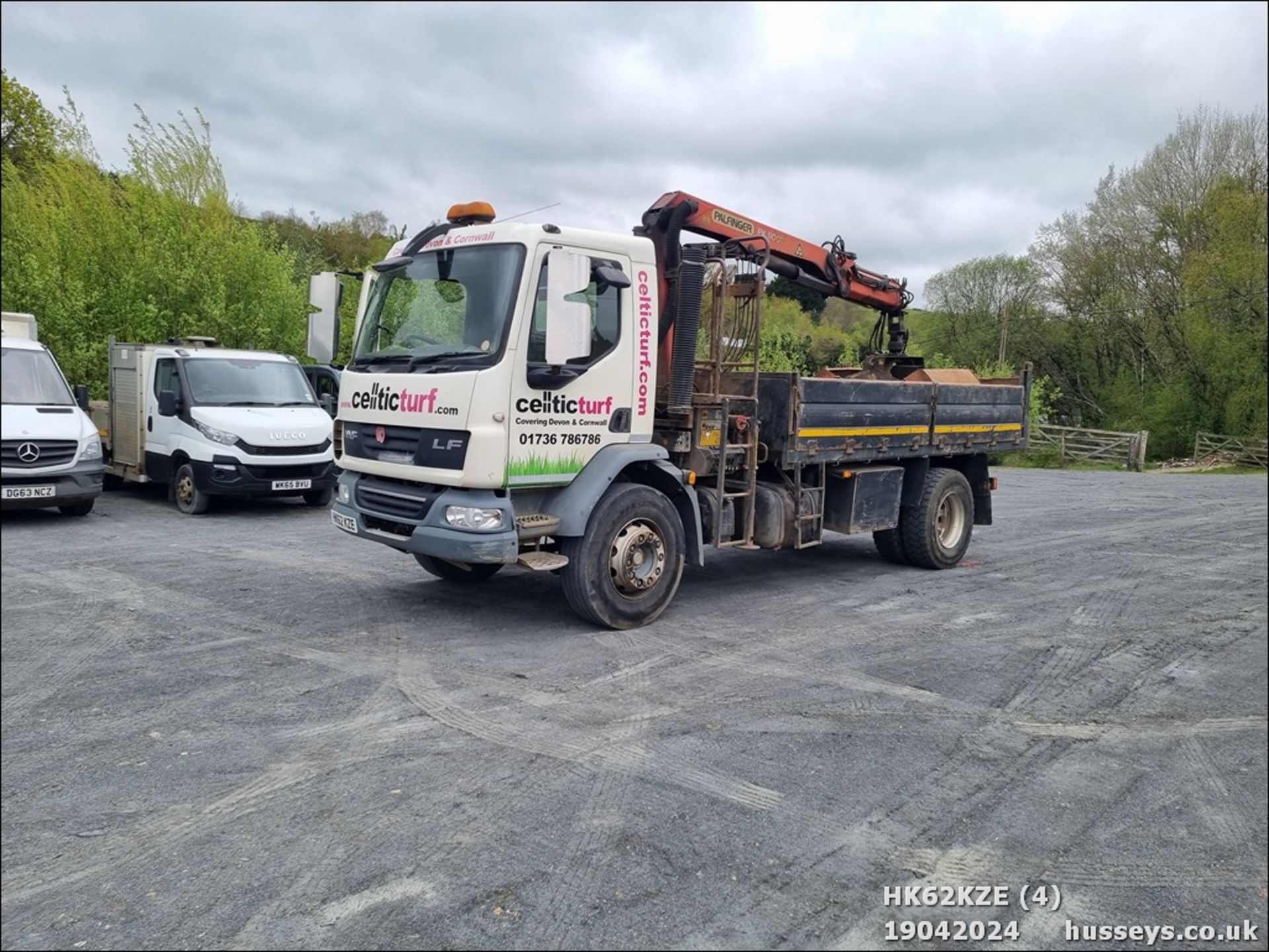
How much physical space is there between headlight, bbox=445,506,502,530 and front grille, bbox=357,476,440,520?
0.90 ft

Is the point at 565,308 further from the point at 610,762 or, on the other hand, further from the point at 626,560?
the point at 610,762

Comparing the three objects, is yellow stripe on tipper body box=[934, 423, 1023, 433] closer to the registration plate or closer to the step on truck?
the step on truck

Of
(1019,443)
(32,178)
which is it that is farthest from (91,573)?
(1019,443)

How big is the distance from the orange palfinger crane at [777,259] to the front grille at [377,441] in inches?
89.1

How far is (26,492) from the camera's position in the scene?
6.48 feet

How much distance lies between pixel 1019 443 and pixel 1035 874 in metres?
8.68

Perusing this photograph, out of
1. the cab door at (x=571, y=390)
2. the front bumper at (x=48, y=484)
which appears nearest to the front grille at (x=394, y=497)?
the cab door at (x=571, y=390)

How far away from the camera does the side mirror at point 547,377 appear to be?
6.34 meters

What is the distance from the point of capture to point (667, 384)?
753 centimetres

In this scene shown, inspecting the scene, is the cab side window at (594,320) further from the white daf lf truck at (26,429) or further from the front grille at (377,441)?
the white daf lf truck at (26,429)

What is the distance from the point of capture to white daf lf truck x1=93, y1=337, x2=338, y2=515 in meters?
12.2

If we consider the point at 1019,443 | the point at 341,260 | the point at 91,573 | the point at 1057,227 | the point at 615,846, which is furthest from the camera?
the point at 341,260

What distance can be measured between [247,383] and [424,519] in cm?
814

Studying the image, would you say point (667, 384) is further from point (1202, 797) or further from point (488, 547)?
point (1202, 797)
